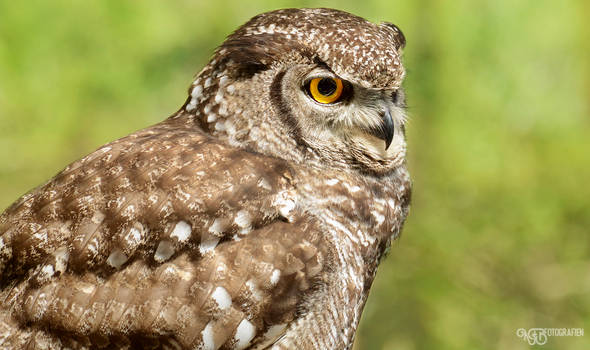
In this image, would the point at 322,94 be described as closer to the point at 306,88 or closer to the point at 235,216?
the point at 306,88

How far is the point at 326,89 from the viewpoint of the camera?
2.59 meters

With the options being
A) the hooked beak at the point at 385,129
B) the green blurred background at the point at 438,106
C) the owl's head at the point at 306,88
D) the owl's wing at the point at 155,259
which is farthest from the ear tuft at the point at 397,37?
the green blurred background at the point at 438,106

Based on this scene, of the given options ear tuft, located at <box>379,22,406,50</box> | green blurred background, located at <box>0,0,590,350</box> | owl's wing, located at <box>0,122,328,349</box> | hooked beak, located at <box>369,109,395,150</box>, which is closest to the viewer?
owl's wing, located at <box>0,122,328,349</box>

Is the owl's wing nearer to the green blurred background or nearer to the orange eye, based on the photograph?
the orange eye

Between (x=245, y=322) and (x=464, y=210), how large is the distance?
11.2ft

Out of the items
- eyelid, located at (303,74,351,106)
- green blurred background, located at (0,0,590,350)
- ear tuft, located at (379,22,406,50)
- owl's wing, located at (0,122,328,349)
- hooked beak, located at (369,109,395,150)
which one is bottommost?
green blurred background, located at (0,0,590,350)

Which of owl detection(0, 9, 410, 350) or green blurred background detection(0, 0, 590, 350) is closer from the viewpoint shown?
owl detection(0, 9, 410, 350)

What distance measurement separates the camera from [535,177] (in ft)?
17.8

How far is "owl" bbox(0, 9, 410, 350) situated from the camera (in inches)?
88.5

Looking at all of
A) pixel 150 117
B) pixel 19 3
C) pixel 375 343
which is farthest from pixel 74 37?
pixel 375 343

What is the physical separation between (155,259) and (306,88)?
82 centimetres

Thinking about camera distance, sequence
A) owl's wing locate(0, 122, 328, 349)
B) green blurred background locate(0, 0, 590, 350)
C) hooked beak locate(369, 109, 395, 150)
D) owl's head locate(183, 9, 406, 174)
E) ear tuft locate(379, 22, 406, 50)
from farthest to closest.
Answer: green blurred background locate(0, 0, 590, 350) → ear tuft locate(379, 22, 406, 50) → hooked beak locate(369, 109, 395, 150) → owl's head locate(183, 9, 406, 174) → owl's wing locate(0, 122, 328, 349)

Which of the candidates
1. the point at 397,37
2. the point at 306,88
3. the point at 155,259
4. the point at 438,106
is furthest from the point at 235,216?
the point at 438,106

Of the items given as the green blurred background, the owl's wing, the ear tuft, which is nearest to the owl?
the owl's wing
